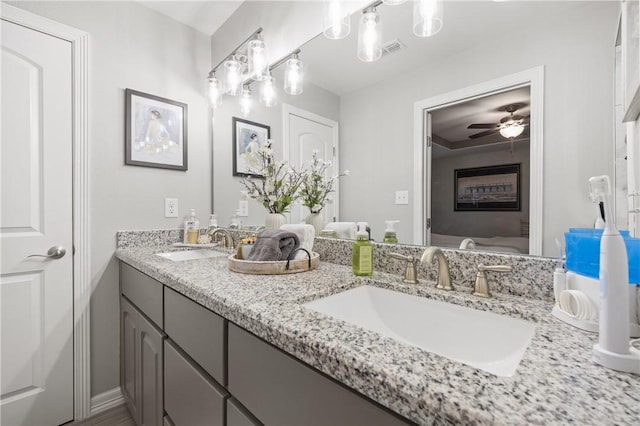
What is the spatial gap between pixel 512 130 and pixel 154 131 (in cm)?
192

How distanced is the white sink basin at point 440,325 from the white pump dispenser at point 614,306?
0.42ft

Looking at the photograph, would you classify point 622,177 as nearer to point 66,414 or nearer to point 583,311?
point 583,311

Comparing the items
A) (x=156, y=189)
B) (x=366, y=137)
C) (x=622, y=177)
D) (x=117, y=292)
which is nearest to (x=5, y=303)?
(x=117, y=292)

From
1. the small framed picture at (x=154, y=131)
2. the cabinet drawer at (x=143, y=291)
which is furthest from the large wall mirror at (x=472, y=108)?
the small framed picture at (x=154, y=131)

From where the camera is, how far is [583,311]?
0.56 metres

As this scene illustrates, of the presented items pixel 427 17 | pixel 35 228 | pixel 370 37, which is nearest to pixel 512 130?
pixel 427 17

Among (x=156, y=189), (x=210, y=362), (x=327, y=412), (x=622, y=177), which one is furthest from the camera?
(x=156, y=189)

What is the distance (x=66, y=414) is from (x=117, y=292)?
2.05ft

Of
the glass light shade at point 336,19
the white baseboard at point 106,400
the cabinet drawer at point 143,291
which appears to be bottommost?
the white baseboard at point 106,400

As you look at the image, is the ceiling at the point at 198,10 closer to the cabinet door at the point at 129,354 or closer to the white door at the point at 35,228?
the white door at the point at 35,228

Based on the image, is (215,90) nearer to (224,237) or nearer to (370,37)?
(224,237)

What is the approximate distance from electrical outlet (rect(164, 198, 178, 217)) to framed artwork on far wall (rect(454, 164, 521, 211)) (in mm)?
1746

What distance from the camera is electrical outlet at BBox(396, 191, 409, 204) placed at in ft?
3.46

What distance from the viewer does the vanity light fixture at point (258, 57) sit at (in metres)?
1.63
